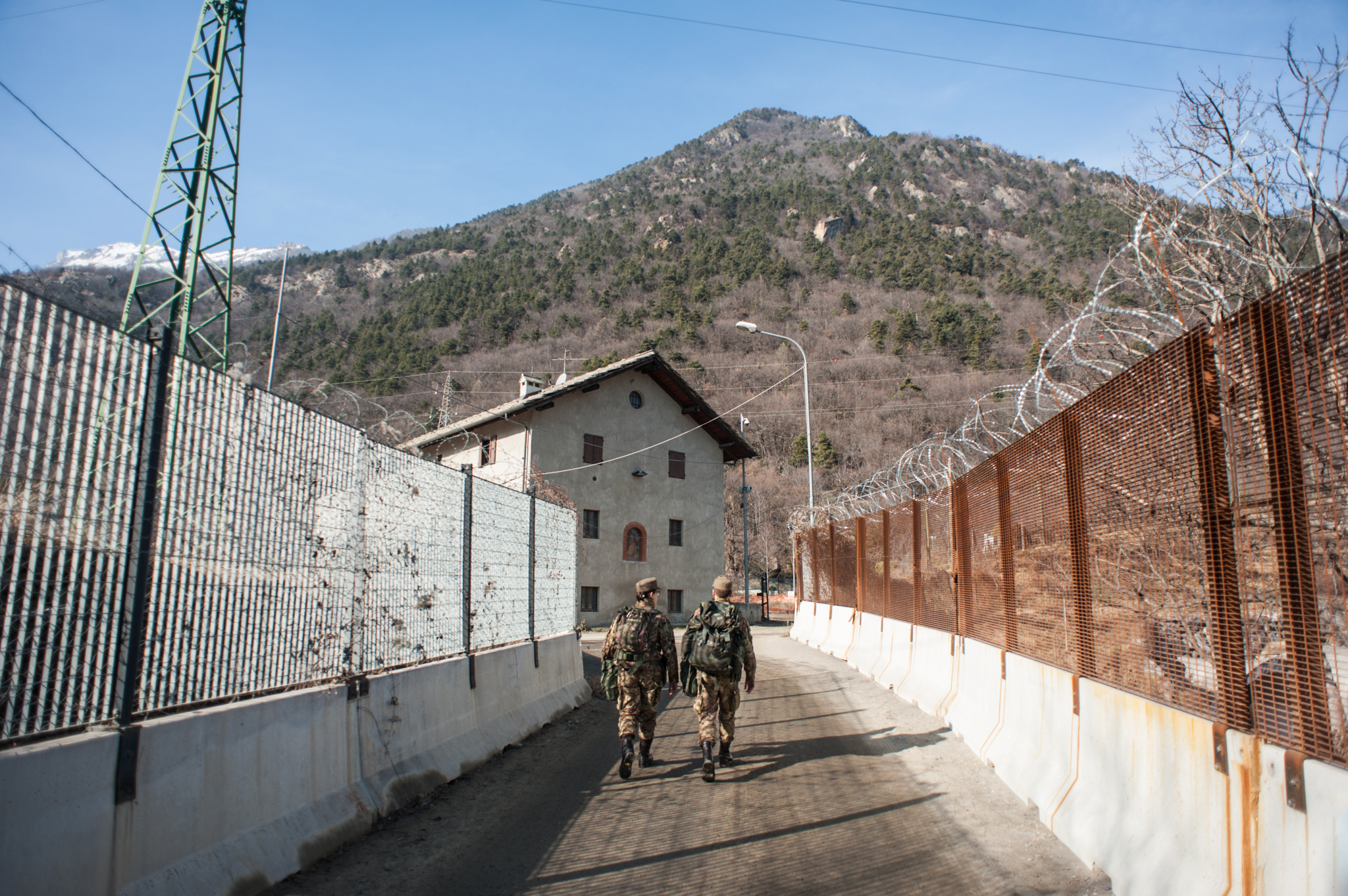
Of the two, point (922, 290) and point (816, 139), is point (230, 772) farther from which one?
point (816, 139)

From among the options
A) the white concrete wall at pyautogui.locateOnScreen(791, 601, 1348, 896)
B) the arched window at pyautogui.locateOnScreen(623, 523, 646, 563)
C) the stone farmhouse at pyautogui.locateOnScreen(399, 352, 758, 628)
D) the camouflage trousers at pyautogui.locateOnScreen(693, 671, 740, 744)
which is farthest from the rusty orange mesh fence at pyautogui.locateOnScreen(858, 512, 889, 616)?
the arched window at pyautogui.locateOnScreen(623, 523, 646, 563)

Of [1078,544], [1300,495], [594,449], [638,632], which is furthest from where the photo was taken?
[594,449]

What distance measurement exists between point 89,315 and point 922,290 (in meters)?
83.7

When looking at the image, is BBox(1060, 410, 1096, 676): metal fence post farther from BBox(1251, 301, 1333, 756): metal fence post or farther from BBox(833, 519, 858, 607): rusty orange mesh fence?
BBox(833, 519, 858, 607): rusty orange mesh fence

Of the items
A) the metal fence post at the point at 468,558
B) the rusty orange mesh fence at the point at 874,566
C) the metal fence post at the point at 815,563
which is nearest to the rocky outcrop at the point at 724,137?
the metal fence post at the point at 815,563

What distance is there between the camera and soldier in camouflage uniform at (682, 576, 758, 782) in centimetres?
670

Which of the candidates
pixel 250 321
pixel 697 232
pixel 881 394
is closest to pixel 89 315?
pixel 881 394

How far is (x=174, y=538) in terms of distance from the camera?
12.7 feet

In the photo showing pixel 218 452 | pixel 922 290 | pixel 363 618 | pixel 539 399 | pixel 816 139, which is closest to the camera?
pixel 218 452

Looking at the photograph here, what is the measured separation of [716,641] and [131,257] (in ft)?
109

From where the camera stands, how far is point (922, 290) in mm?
81000

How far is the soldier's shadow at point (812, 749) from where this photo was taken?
661cm

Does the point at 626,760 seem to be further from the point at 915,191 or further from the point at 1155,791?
the point at 915,191

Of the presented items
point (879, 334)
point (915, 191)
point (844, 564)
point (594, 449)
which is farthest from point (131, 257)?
point (915, 191)
